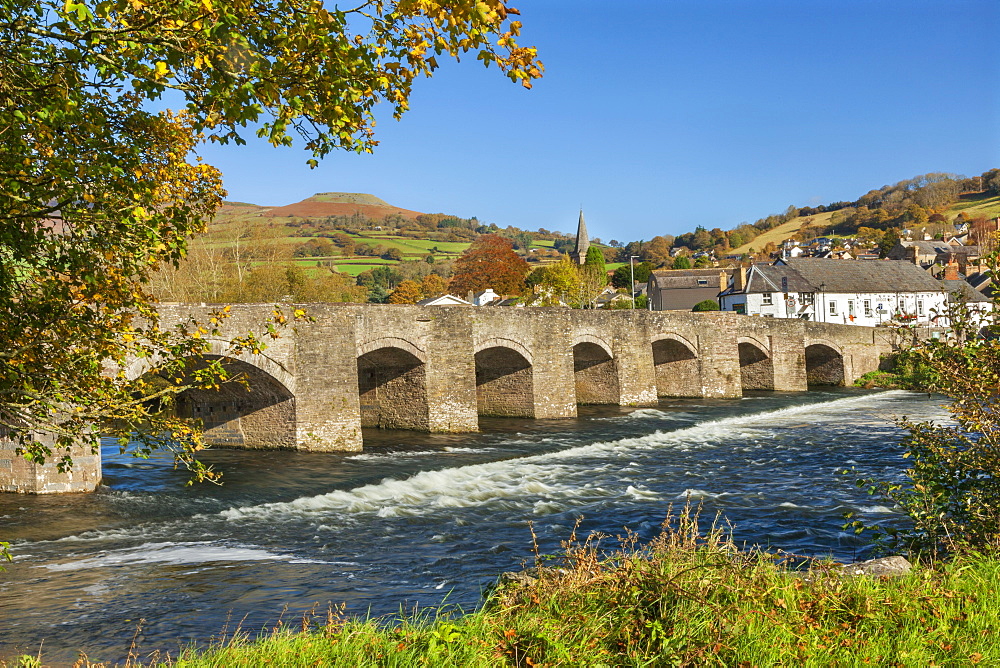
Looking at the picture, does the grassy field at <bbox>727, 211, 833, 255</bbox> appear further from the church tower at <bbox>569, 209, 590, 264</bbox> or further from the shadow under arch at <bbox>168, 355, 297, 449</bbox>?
the shadow under arch at <bbox>168, 355, 297, 449</bbox>

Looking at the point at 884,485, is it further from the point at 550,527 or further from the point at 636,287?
the point at 636,287

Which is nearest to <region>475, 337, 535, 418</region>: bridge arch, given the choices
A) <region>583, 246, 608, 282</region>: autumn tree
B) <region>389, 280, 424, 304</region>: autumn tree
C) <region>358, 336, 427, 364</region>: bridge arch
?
<region>358, 336, 427, 364</region>: bridge arch

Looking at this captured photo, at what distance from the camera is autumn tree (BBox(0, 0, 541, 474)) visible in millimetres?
4781

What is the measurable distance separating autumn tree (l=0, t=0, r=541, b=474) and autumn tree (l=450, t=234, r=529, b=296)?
70147 millimetres

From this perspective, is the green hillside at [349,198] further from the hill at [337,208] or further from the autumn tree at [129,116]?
the autumn tree at [129,116]

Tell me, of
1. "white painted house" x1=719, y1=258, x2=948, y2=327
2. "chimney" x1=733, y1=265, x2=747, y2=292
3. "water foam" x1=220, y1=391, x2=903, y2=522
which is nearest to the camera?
"water foam" x1=220, y1=391, x2=903, y2=522

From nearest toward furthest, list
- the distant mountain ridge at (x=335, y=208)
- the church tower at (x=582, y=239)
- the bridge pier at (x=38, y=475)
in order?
1. the bridge pier at (x=38, y=475)
2. the church tower at (x=582, y=239)
3. the distant mountain ridge at (x=335, y=208)

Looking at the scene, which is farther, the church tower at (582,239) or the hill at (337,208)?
the hill at (337,208)

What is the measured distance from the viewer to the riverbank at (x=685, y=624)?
4.86 m

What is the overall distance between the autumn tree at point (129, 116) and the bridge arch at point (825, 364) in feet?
123

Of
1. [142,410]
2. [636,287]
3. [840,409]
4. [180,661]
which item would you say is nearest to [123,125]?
[142,410]

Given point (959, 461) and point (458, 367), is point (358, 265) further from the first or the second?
point (959, 461)

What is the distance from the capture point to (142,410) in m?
6.09

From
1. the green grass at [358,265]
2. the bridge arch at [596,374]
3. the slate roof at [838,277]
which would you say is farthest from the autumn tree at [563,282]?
the bridge arch at [596,374]
